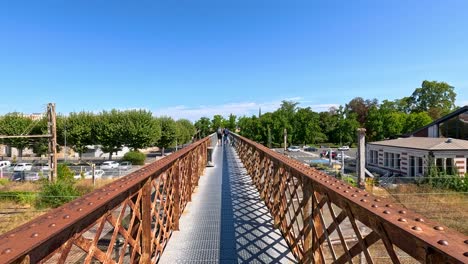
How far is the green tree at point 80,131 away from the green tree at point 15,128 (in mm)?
4459

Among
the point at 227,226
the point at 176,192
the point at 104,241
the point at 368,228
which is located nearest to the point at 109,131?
the point at 176,192

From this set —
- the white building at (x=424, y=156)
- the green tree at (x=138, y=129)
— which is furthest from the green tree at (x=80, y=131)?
the white building at (x=424, y=156)

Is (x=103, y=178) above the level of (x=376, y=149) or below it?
below

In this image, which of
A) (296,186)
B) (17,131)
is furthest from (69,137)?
(296,186)

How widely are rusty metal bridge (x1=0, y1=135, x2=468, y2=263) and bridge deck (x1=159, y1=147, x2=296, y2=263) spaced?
1 cm

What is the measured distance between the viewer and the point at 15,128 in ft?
117

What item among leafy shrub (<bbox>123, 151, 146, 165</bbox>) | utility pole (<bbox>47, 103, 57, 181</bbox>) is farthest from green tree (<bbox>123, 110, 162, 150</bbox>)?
utility pole (<bbox>47, 103, 57, 181</bbox>)

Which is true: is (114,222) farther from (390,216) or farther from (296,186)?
(296,186)

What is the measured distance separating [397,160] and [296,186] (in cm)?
2645

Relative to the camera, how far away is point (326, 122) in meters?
60.2

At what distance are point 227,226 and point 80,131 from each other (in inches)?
1438

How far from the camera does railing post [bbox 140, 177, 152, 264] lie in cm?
251

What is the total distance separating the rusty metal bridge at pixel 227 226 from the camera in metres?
1.09

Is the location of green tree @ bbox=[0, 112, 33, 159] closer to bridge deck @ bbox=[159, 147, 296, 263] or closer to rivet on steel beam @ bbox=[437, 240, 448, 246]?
bridge deck @ bbox=[159, 147, 296, 263]
